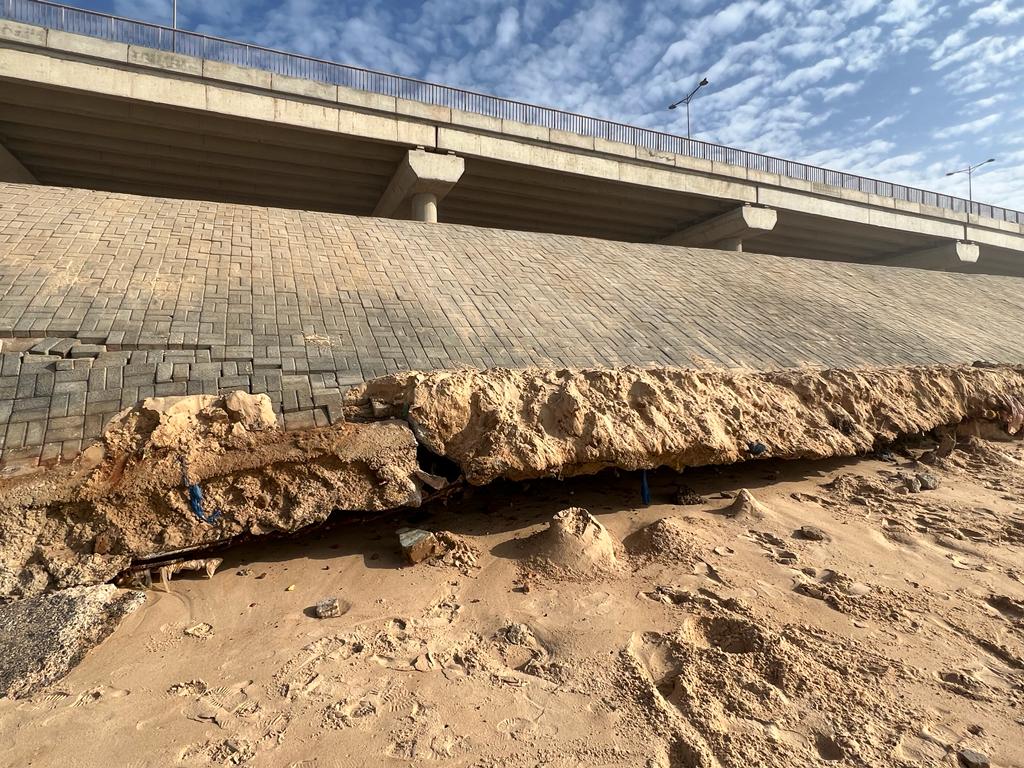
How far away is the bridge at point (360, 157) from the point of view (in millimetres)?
11414

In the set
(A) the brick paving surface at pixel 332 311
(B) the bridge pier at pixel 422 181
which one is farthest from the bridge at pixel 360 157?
(A) the brick paving surface at pixel 332 311

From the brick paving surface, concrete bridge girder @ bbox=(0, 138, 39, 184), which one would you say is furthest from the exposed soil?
concrete bridge girder @ bbox=(0, 138, 39, 184)

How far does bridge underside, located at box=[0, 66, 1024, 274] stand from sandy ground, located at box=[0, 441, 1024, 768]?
12.7m

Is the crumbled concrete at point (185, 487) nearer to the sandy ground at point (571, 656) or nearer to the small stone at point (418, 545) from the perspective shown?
the small stone at point (418, 545)

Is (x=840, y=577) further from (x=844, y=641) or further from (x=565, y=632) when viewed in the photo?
(x=565, y=632)

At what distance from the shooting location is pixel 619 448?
4297mm

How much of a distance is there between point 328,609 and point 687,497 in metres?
Result: 2.97

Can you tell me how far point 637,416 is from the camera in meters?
4.55

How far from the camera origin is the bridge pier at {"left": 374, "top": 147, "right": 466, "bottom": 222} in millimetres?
13914

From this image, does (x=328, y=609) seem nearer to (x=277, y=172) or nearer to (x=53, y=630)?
(x=53, y=630)

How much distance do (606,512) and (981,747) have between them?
2.46 m

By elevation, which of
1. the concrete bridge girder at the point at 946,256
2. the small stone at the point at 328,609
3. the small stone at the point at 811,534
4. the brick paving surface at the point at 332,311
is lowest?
the small stone at the point at 328,609

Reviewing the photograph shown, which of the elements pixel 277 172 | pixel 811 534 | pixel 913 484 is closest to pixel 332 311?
pixel 811 534

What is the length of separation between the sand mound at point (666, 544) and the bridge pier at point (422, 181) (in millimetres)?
12349
